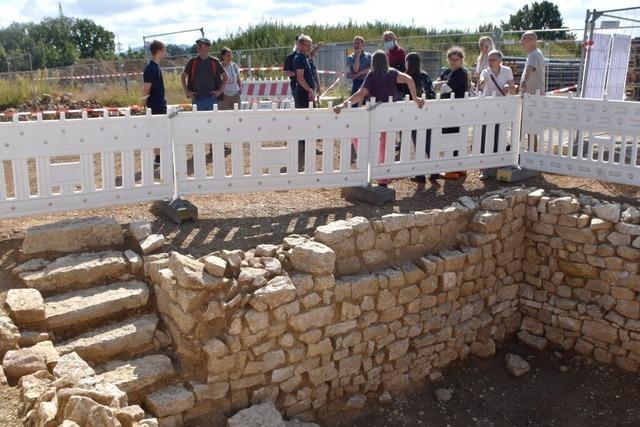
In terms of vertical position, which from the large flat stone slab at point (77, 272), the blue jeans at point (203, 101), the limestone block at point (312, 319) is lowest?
the limestone block at point (312, 319)

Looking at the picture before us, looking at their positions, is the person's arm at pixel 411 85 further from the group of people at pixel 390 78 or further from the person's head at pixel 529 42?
the person's head at pixel 529 42

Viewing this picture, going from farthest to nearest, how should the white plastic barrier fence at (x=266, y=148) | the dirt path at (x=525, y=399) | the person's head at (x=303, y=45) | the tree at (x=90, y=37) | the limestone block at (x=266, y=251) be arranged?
1. the tree at (x=90, y=37)
2. the person's head at (x=303, y=45)
3. the white plastic barrier fence at (x=266, y=148)
4. the dirt path at (x=525, y=399)
5. the limestone block at (x=266, y=251)

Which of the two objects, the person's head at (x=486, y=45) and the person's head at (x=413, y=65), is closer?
the person's head at (x=413, y=65)

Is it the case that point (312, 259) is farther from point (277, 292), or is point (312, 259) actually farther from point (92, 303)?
point (92, 303)

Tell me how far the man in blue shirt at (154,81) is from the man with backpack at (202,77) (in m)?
0.50

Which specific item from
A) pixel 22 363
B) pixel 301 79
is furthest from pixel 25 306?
pixel 301 79

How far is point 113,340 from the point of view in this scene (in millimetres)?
5508

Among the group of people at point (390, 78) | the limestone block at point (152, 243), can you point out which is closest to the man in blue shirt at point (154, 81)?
the group of people at point (390, 78)

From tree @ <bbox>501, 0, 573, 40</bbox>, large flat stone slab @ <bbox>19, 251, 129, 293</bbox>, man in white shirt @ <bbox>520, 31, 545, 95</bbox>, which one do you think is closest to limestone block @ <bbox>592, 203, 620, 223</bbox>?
man in white shirt @ <bbox>520, 31, 545, 95</bbox>

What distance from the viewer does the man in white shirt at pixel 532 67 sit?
357 inches

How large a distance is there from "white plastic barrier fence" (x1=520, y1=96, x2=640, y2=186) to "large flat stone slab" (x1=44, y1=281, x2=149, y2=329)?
19.6 ft

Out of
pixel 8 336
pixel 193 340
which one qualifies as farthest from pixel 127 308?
pixel 8 336

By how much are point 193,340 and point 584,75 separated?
9.08 meters

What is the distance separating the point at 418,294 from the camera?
7172mm
